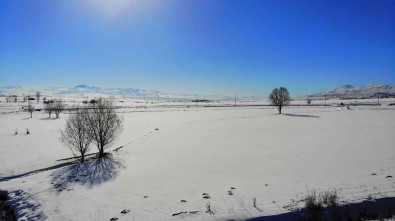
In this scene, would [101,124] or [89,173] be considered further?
[101,124]

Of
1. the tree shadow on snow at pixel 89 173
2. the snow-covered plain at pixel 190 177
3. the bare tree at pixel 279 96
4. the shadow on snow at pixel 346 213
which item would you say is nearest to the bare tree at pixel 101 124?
the snow-covered plain at pixel 190 177

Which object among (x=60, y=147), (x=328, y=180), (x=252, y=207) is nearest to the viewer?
(x=252, y=207)

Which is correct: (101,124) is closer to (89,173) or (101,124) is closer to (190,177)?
(89,173)

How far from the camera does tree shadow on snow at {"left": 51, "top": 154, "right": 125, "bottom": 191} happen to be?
19381 mm

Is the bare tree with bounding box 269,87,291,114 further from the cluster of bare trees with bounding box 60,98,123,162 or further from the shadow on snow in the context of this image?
the shadow on snow

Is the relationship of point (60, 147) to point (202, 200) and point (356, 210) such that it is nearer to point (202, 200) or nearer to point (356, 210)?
point (202, 200)

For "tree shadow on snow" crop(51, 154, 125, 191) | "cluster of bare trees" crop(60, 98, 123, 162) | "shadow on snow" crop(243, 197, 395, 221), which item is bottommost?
"tree shadow on snow" crop(51, 154, 125, 191)

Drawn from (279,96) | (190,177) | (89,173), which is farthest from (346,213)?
(279,96)

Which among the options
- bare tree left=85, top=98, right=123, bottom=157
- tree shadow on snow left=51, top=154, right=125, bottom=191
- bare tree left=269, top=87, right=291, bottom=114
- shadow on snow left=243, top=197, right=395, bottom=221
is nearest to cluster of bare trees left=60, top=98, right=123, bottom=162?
bare tree left=85, top=98, right=123, bottom=157

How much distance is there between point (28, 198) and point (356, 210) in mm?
16269

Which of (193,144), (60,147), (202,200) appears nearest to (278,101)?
(193,144)

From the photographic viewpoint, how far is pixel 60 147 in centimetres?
3222

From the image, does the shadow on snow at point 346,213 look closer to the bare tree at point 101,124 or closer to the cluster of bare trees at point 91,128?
the cluster of bare trees at point 91,128

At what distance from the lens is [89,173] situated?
21.4 m
